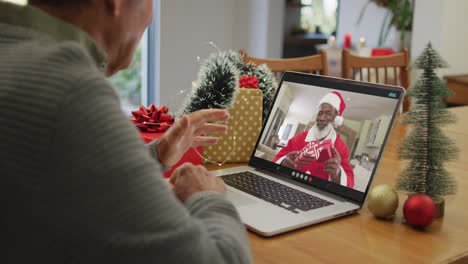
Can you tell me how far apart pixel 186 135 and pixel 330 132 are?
320 mm

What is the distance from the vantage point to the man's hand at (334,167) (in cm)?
101

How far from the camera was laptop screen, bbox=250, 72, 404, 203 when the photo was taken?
1.00 m

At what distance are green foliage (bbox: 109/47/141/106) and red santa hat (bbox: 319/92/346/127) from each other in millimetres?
3000

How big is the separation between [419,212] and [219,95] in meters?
0.55

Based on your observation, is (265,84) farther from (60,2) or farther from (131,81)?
(131,81)

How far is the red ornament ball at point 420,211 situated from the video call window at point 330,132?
0.39 ft

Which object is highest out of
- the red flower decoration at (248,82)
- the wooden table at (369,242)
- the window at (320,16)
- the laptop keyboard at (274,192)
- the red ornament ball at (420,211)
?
the window at (320,16)

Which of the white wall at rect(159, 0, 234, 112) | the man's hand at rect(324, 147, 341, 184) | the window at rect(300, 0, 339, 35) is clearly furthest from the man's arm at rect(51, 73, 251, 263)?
the window at rect(300, 0, 339, 35)

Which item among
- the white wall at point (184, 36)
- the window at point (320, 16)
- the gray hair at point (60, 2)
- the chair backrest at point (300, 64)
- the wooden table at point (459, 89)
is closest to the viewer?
the gray hair at point (60, 2)

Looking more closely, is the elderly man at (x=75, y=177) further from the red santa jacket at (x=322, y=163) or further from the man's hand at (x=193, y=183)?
the red santa jacket at (x=322, y=163)

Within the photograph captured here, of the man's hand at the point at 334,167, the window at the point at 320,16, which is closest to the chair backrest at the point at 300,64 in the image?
the man's hand at the point at 334,167

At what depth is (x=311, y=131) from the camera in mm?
1104

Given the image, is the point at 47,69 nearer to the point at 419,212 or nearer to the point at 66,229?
the point at 66,229

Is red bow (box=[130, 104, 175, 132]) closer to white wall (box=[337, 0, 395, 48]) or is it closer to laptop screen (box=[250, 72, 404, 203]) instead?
laptop screen (box=[250, 72, 404, 203])
